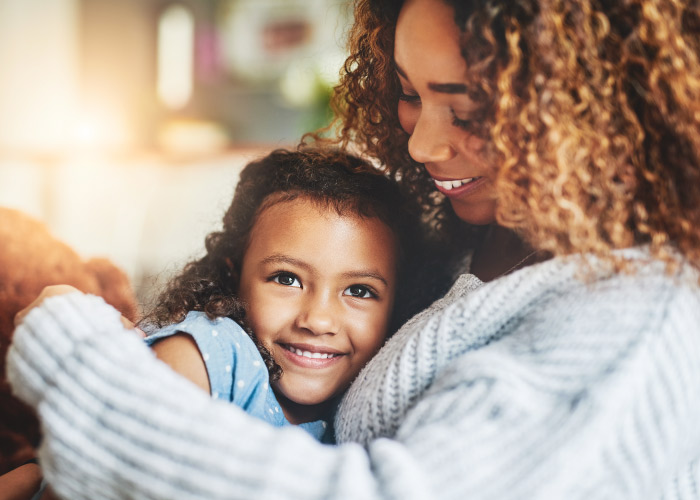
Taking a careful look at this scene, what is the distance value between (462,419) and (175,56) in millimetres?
3662

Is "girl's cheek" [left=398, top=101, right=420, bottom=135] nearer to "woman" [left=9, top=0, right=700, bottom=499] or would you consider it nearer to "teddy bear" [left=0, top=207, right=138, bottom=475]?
"woman" [left=9, top=0, right=700, bottom=499]

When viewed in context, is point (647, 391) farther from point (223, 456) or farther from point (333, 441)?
point (333, 441)

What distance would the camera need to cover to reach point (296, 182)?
38.8 inches

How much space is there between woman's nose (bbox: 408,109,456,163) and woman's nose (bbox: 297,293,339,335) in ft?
0.83

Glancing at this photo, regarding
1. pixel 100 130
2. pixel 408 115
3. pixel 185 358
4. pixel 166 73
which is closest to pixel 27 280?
pixel 185 358

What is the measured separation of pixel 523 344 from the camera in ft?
1.94

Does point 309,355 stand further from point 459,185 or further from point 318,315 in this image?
point 459,185

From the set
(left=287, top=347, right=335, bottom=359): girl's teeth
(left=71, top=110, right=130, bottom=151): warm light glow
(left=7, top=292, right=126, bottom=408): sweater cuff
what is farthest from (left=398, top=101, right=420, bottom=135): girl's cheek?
(left=71, top=110, right=130, bottom=151): warm light glow

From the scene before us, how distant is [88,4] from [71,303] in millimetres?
3517

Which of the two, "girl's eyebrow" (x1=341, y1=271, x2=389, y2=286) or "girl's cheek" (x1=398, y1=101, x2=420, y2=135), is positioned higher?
"girl's cheek" (x1=398, y1=101, x2=420, y2=135)

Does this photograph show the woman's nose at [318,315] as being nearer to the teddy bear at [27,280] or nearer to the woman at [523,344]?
the woman at [523,344]

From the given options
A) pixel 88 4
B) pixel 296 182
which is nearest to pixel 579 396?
pixel 296 182

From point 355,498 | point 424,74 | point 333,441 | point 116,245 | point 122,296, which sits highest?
point 424,74

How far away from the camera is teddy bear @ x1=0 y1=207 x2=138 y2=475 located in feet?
2.74
